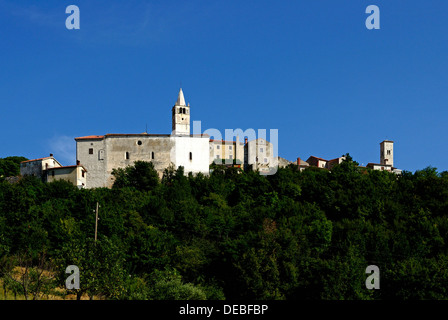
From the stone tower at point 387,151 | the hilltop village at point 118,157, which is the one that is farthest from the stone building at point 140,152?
the stone tower at point 387,151

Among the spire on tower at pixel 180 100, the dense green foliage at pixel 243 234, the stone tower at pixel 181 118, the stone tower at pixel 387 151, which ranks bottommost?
the dense green foliage at pixel 243 234

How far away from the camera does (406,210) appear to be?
2067 inches

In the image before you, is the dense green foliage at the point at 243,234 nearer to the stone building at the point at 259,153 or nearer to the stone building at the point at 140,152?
the stone building at the point at 140,152

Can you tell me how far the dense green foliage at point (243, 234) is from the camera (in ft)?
115

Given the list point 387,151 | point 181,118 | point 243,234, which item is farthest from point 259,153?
point 243,234

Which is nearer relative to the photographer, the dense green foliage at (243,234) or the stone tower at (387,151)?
the dense green foliage at (243,234)

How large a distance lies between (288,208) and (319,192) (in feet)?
22.4

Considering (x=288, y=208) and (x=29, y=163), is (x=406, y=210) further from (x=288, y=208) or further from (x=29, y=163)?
(x=29, y=163)

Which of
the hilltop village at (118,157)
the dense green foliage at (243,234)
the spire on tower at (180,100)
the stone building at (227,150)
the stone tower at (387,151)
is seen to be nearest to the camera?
the dense green foliage at (243,234)

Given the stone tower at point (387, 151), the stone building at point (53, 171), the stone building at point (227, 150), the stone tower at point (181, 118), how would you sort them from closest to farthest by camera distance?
the stone building at point (53, 171)
the stone building at point (227, 150)
the stone tower at point (181, 118)
the stone tower at point (387, 151)

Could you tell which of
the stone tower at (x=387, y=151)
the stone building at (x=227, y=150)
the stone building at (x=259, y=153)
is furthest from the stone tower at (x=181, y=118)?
the stone tower at (x=387, y=151)

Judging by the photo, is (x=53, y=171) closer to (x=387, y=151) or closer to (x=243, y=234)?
(x=243, y=234)

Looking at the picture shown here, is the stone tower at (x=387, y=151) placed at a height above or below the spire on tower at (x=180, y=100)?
below

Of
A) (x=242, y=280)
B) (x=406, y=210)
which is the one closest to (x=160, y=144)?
(x=406, y=210)
